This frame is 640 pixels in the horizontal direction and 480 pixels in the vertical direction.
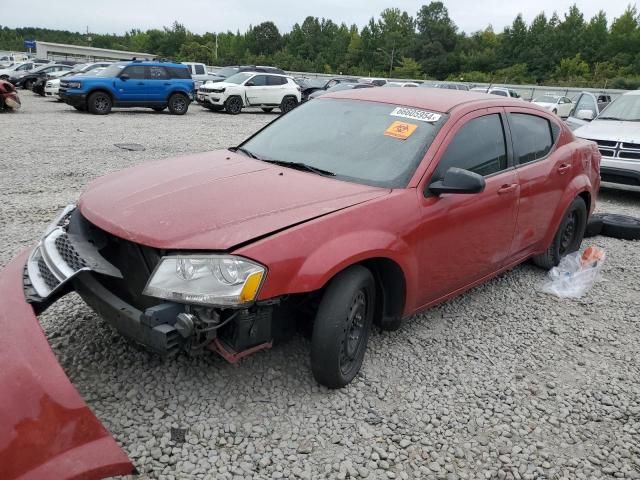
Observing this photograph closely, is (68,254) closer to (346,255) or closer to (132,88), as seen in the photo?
(346,255)

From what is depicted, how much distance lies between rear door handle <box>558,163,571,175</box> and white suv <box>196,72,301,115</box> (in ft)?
53.8

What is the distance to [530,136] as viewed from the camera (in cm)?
431

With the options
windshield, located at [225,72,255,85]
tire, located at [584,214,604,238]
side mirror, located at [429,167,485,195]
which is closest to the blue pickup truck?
windshield, located at [225,72,255,85]

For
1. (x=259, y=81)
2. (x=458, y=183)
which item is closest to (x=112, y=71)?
(x=259, y=81)

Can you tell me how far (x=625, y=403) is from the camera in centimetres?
306

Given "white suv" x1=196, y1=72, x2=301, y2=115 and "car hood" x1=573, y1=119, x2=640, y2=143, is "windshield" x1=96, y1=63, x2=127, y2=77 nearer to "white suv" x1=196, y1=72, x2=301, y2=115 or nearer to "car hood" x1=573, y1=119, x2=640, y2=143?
"white suv" x1=196, y1=72, x2=301, y2=115

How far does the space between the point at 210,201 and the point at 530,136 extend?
9.28 feet

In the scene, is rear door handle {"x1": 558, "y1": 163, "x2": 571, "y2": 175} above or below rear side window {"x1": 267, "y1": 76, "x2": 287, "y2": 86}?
below

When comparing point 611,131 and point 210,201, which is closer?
point 210,201

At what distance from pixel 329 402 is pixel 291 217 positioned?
1032 mm

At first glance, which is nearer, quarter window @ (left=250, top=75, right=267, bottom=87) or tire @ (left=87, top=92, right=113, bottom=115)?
tire @ (left=87, top=92, right=113, bottom=115)

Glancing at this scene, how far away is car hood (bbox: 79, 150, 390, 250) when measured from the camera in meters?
2.50

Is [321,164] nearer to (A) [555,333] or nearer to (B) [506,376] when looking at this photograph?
(B) [506,376]

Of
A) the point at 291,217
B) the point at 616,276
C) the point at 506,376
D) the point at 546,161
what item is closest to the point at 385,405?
the point at 506,376
